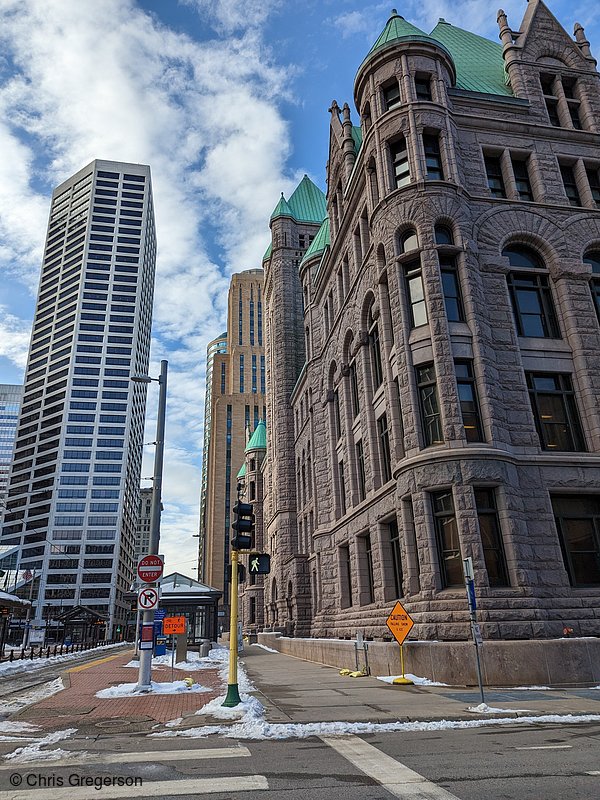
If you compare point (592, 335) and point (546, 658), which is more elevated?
point (592, 335)

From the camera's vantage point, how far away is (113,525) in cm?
12462

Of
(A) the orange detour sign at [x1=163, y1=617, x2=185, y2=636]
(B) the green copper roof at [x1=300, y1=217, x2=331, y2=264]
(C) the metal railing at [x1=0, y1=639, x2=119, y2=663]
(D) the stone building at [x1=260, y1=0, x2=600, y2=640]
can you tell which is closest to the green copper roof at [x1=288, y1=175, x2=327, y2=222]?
(B) the green copper roof at [x1=300, y1=217, x2=331, y2=264]

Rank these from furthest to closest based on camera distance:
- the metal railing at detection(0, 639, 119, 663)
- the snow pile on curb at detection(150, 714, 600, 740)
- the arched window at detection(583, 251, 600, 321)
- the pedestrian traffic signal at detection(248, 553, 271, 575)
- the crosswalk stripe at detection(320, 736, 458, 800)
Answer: the metal railing at detection(0, 639, 119, 663) < the arched window at detection(583, 251, 600, 321) < the pedestrian traffic signal at detection(248, 553, 271, 575) < the snow pile on curb at detection(150, 714, 600, 740) < the crosswalk stripe at detection(320, 736, 458, 800)

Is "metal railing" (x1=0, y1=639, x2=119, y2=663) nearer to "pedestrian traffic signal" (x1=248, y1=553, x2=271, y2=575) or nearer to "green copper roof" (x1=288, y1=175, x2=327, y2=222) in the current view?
"pedestrian traffic signal" (x1=248, y1=553, x2=271, y2=575)

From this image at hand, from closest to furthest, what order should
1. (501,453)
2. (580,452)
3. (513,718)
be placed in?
(513,718) < (501,453) < (580,452)

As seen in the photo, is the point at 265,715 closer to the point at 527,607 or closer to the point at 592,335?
the point at 527,607

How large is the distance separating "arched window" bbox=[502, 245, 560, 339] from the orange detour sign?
1725 centimetres

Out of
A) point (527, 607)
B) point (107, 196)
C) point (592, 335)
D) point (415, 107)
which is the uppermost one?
point (107, 196)

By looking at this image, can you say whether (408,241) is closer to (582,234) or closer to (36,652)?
(582,234)

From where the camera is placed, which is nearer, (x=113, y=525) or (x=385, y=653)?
(x=385, y=653)

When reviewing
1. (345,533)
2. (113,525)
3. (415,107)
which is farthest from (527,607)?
(113,525)

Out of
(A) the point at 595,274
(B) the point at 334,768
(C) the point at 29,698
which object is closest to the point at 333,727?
(B) the point at 334,768

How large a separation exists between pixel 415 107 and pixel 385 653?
20.5m

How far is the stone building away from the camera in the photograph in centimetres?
1794
